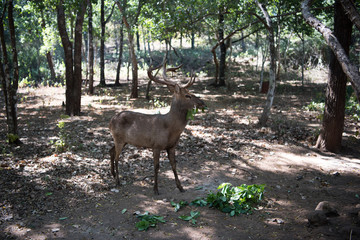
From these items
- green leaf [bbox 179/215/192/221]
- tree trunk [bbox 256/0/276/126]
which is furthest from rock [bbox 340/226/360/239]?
tree trunk [bbox 256/0/276/126]

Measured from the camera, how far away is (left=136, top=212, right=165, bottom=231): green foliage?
16.3 ft

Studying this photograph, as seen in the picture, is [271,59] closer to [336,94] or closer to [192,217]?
[336,94]

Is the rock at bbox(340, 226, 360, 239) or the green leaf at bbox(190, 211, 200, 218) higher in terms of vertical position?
the rock at bbox(340, 226, 360, 239)

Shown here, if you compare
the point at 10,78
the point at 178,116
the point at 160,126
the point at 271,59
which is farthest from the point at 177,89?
the point at 271,59

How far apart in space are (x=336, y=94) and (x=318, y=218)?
15.8 feet

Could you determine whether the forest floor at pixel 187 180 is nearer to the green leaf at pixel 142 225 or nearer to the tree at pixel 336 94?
the green leaf at pixel 142 225

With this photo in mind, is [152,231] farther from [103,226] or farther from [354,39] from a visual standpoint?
[354,39]

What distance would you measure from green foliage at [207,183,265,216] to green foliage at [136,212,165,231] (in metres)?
1.13

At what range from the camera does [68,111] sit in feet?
43.0

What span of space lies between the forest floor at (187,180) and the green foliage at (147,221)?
99mm

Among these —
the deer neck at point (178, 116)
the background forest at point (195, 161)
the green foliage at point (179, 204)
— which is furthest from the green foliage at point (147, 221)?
the deer neck at point (178, 116)

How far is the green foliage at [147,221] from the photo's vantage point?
497cm

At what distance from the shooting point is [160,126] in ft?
20.6

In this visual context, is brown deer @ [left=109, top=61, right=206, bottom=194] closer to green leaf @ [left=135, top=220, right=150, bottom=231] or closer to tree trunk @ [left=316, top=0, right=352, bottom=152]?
green leaf @ [left=135, top=220, right=150, bottom=231]
